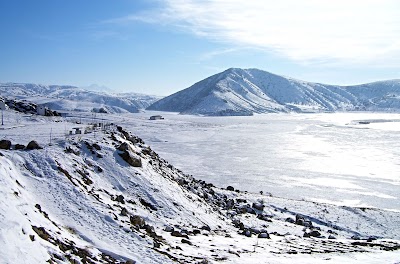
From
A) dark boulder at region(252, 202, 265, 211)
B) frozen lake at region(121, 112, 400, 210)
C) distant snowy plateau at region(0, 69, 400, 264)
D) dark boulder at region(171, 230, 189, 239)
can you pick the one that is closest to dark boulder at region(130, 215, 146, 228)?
distant snowy plateau at region(0, 69, 400, 264)

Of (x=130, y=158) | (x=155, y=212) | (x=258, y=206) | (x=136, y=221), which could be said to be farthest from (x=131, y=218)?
(x=258, y=206)

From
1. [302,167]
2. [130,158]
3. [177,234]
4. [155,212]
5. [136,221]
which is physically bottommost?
[302,167]

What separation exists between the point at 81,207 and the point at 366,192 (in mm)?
28415

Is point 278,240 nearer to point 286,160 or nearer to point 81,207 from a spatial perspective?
point 81,207

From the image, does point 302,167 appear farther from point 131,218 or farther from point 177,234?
point 131,218

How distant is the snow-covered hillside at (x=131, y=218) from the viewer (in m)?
10.5

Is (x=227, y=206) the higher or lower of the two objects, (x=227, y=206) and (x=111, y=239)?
the lower

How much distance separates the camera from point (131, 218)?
46.7 ft

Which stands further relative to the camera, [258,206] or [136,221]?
[258,206]

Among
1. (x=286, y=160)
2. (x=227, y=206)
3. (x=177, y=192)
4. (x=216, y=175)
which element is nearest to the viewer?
(x=177, y=192)

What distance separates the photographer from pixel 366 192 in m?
33.4

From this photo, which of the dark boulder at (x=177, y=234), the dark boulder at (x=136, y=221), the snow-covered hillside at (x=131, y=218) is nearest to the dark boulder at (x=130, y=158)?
the snow-covered hillside at (x=131, y=218)

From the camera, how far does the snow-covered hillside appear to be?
10484 mm

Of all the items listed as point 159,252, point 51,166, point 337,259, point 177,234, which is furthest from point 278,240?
point 51,166
